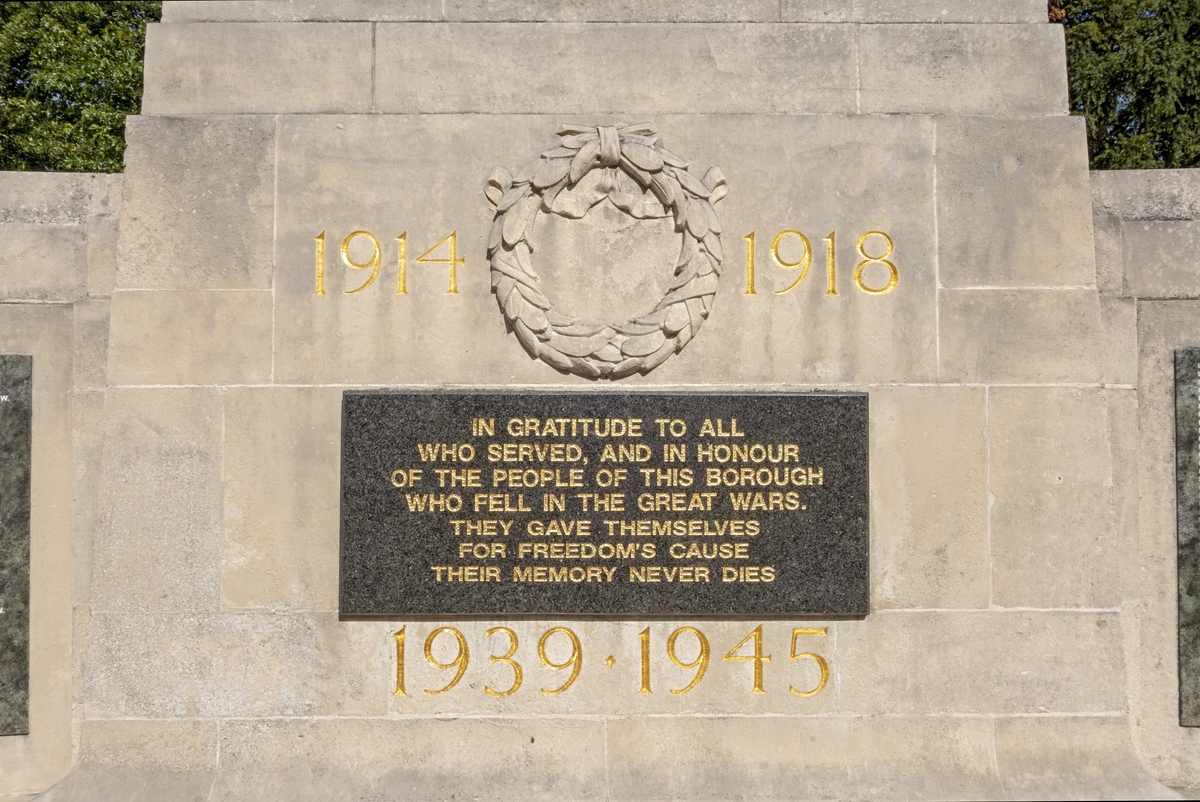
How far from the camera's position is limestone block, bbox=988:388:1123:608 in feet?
23.6

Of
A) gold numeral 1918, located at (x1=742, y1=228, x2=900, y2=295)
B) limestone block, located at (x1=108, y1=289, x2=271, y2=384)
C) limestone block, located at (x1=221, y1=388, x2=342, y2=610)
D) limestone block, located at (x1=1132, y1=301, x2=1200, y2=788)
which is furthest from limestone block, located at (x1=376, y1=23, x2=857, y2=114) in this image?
limestone block, located at (x1=1132, y1=301, x2=1200, y2=788)

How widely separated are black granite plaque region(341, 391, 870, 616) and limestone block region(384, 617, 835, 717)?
0.15 metres

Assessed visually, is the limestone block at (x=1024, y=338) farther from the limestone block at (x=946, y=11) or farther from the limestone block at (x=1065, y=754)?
the limestone block at (x=1065, y=754)

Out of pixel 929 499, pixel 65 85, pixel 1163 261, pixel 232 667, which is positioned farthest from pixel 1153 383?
pixel 65 85

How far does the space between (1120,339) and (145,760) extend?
7250 millimetres

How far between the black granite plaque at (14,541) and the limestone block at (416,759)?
1690 millimetres

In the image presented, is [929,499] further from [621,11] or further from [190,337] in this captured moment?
[190,337]

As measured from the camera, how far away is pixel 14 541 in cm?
759

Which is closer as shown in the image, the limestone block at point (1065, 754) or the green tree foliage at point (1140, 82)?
the limestone block at point (1065, 754)

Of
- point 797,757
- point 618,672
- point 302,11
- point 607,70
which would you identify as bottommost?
point 797,757

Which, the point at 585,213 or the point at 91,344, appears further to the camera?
the point at 91,344

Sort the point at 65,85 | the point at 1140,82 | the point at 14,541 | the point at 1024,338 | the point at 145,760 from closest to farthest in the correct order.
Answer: the point at 145,760, the point at 1024,338, the point at 14,541, the point at 1140,82, the point at 65,85

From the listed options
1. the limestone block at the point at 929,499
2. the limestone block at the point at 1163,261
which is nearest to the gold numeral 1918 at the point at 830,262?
the limestone block at the point at 929,499

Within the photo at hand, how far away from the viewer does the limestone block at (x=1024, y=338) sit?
→ 730cm
